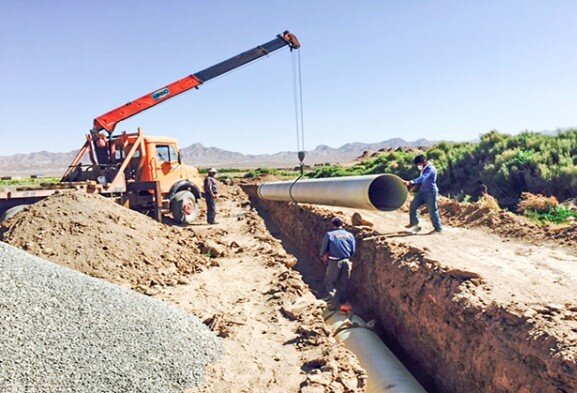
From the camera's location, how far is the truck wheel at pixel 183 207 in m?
14.0

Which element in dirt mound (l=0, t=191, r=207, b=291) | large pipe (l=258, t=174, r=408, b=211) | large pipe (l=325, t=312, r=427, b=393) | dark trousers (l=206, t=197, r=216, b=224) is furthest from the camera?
dark trousers (l=206, t=197, r=216, b=224)

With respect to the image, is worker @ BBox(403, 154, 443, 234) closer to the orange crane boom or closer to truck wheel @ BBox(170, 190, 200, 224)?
truck wheel @ BBox(170, 190, 200, 224)

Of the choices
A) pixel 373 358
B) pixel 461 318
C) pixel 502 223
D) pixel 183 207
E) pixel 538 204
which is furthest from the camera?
pixel 183 207

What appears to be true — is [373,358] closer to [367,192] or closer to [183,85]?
[367,192]

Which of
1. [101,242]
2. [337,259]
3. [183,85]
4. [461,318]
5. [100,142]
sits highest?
[183,85]

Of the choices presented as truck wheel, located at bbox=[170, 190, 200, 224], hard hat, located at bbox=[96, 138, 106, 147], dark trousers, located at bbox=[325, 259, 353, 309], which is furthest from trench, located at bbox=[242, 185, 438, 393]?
hard hat, located at bbox=[96, 138, 106, 147]

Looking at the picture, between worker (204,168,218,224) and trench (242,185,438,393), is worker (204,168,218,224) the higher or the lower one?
the higher one

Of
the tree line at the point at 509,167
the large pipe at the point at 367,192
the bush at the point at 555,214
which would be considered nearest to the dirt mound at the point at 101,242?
the large pipe at the point at 367,192

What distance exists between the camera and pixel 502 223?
951cm

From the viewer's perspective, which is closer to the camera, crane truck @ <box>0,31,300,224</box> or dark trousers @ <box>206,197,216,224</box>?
crane truck @ <box>0,31,300,224</box>

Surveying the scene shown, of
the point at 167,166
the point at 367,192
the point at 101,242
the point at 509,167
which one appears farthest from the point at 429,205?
A: the point at 167,166

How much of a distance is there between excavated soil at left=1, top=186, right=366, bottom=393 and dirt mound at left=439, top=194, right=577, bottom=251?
4446 millimetres

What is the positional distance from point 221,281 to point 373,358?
3996 millimetres

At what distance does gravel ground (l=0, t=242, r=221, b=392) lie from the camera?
427cm
